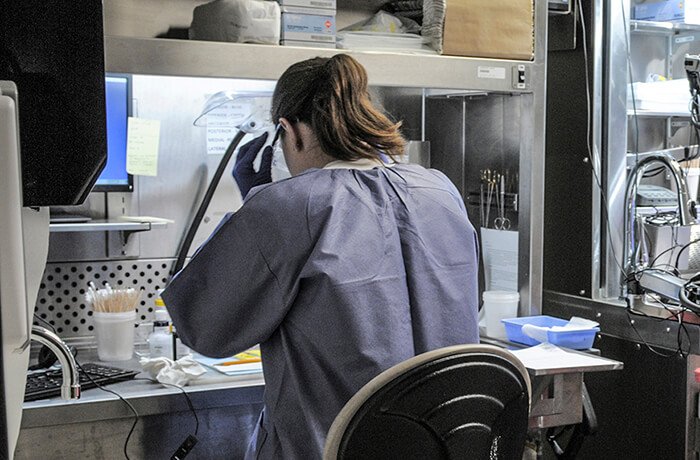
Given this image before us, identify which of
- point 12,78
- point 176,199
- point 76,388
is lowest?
point 76,388

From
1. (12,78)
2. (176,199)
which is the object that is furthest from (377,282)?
(176,199)

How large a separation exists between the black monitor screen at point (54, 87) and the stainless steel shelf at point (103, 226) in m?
1.70

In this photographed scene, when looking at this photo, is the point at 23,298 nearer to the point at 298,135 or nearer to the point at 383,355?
the point at 383,355

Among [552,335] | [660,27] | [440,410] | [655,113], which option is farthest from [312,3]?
[660,27]

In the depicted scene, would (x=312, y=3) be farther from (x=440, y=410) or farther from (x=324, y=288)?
(x=440, y=410)

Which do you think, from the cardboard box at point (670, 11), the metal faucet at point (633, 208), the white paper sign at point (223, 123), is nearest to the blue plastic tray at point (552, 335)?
the metal faucet at point (633, 208)

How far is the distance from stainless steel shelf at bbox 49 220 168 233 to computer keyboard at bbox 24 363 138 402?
1.23 feet

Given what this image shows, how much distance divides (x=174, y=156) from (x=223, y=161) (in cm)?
15

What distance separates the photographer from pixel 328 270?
5.69ft

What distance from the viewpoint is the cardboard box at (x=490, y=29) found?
2652 millimetres

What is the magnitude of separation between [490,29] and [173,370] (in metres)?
1.31

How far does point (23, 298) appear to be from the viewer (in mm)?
702

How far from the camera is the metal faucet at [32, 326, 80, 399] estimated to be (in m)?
1.10

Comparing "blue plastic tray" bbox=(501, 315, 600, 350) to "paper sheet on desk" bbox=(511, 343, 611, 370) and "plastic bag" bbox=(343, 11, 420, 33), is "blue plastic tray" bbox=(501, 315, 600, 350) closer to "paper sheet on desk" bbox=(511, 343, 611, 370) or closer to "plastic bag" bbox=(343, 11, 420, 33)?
"paper sheet on desk" bbox=(511, 343, 611, 370)
